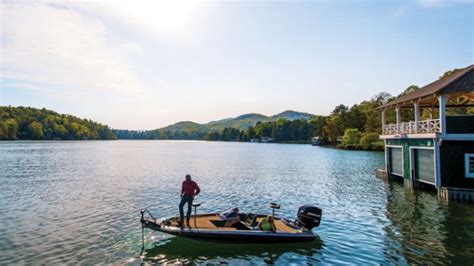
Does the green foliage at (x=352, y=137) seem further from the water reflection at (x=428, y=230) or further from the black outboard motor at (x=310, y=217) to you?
the black outboard motor at (x=310, y=217)

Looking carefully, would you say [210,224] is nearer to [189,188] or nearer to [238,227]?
[238,227]

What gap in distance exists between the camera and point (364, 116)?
112188 mm

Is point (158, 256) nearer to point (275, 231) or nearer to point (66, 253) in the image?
point (66, 253)

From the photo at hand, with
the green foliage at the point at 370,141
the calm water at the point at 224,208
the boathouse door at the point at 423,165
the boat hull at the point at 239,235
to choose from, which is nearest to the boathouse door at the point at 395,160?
the calm water at the point at 224,208

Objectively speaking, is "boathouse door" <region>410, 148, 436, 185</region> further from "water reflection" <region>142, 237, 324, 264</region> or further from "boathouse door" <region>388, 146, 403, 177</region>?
"water reflection" <region>142, 237, 324, 264</region>

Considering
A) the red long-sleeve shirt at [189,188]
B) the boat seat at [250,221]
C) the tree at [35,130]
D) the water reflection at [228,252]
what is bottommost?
the water reflection at [228,252]

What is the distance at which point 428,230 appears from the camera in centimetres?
1576

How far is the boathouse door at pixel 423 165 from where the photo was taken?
77.3 feet

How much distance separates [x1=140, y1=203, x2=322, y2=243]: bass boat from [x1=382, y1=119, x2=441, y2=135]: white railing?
13.4 metres

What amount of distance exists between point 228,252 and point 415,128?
63.7 ft

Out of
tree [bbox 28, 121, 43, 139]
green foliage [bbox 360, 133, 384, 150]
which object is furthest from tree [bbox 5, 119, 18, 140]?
green foliage [bbox 360, 133, 384, 150]

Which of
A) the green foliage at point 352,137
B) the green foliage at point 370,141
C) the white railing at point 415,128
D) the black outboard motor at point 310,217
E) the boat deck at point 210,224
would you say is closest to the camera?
the boat deck at point 210,224

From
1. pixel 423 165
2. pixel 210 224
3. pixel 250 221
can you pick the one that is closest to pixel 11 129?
pixel 210 224

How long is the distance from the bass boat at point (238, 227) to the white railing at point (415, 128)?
1339 cm
